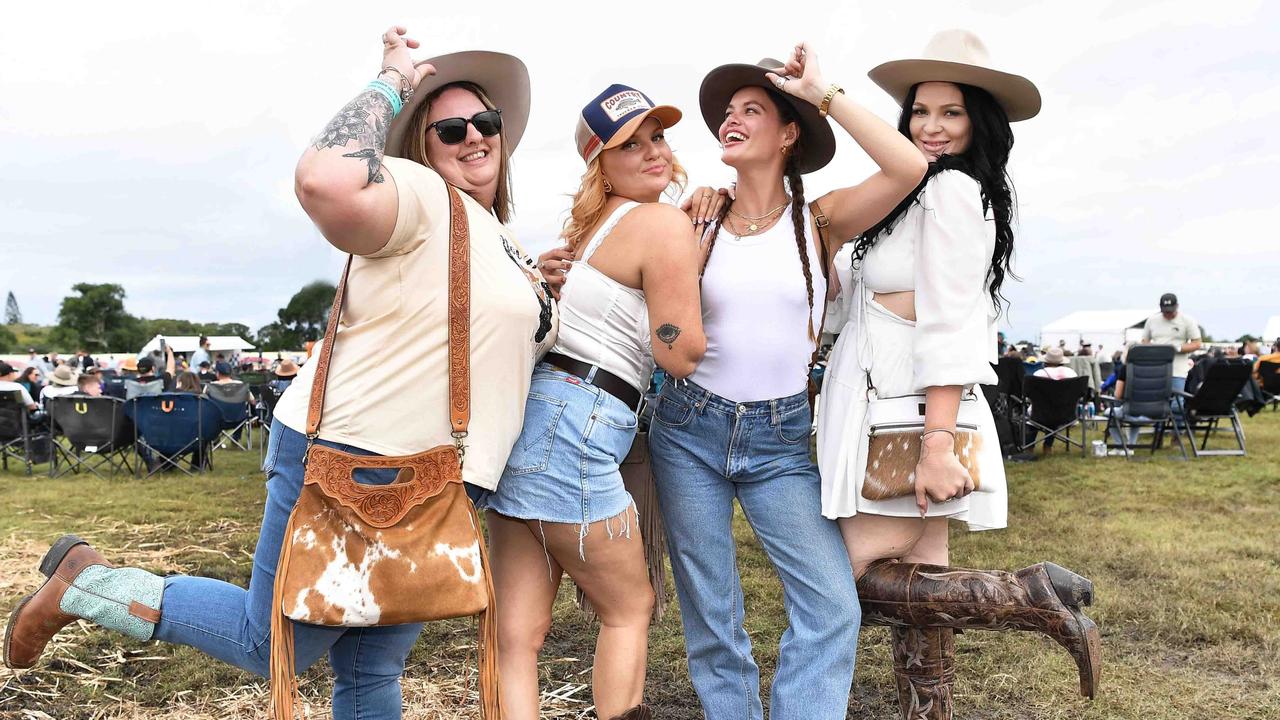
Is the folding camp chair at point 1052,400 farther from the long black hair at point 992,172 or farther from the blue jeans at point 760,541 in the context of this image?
the blue jeans at point 760,541

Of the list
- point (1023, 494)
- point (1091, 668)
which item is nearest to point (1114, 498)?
point (1023, 494)

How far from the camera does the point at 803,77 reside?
2273mm

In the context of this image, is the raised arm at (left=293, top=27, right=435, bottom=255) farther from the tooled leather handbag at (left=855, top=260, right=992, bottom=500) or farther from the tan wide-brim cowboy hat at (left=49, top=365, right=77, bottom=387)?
the tan wide-brim cowboy hat at (left=49, top=365, right=77, bottom=387)

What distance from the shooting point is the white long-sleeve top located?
7.27ft

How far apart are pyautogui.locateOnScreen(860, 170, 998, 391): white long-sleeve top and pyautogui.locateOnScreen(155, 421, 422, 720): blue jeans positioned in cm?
162

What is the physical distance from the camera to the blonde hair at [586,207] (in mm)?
2410

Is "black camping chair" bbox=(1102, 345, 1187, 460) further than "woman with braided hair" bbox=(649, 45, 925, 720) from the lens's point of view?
Yes

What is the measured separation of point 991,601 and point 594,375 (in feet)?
3.92

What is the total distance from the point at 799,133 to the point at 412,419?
1.45 meters

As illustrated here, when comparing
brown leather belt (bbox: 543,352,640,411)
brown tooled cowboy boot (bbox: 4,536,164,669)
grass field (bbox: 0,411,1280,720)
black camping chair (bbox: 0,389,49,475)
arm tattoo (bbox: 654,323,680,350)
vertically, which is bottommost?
grass field (bbox: 0,411,1280,720)

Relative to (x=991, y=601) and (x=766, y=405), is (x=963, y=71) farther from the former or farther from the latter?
(x=991, y=601)

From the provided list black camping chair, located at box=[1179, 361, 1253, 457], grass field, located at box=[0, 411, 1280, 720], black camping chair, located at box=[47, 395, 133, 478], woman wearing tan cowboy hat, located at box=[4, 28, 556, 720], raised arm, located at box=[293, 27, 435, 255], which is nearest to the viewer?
raised arm, located at box=[293, 27, 435, 255]

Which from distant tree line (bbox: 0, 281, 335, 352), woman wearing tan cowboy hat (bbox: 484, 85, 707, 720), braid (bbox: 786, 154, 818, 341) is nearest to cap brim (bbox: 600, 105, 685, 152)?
woman wearing tan cowboy hat (bbox: 484, 85, 707, 720)

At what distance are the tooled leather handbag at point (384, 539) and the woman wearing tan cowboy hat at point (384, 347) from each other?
3 cm
